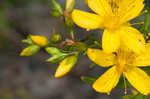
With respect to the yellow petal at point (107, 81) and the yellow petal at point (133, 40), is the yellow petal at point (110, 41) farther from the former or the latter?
the yellow petal at point (107, 81)

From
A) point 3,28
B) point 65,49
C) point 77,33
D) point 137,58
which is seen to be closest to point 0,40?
point 3,28

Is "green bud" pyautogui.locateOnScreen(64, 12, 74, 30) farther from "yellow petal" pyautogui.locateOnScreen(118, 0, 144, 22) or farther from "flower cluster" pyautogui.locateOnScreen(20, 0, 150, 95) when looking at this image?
"yellow petal" pyautogui.locateOnScreen(118, 0, 144, 22)

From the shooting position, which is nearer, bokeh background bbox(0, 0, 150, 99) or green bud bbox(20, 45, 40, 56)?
green bud bbox(20, 45, 40, 56)

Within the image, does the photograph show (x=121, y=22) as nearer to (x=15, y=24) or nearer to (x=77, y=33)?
(x=77, y=33)

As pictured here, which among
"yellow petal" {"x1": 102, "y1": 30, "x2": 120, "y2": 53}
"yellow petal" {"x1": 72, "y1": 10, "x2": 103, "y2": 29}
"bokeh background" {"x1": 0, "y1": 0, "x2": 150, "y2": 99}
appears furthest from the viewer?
"bokeh background" {"x1": 0, "y1": 0, "x2": 150, "y2": 99}

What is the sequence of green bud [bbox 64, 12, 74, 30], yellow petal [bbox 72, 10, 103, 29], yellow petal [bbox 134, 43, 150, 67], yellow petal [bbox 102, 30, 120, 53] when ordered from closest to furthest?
yellow petal [bbox 102, 30, 120, 53], yellow petal [bbox 72, 10, 103, 29], yellow petal [bbox 134, 43, 150, 67], green bud [bbox 64, 12, 74, 30]

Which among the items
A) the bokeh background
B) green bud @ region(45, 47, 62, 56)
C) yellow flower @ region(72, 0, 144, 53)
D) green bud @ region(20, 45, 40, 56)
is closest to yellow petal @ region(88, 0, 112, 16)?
yellow flower @ region(72, 0, 144, 53)
